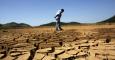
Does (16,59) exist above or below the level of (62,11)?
below

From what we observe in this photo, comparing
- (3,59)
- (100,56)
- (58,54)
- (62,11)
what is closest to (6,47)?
(3,59)

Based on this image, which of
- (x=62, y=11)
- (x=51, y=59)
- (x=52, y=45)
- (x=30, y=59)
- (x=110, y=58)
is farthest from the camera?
(x=62, y=11)

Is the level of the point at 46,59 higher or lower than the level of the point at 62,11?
lower

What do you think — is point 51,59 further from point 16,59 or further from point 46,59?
point 16,59

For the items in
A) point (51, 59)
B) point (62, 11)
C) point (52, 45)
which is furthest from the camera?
point (62, 11)

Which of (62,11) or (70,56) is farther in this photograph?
(62,11)

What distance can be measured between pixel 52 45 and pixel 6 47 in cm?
108

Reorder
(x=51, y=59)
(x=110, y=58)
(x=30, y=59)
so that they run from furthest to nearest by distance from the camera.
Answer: (x=30, y=59) < (x=51, y=59) < (x=110, y=58)

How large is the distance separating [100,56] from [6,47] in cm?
259

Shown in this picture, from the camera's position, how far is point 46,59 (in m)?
3.42

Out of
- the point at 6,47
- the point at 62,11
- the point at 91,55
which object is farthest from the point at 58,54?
the point at 62,11

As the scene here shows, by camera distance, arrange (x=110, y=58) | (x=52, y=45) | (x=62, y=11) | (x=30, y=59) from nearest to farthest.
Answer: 1. (x=110, y=58)
2. (x=30, y=59)
3. (x=52, y=45)
4. (x=62, y=11)

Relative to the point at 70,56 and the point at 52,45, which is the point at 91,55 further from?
the point at 52,45

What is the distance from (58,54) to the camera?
12.3 ft
